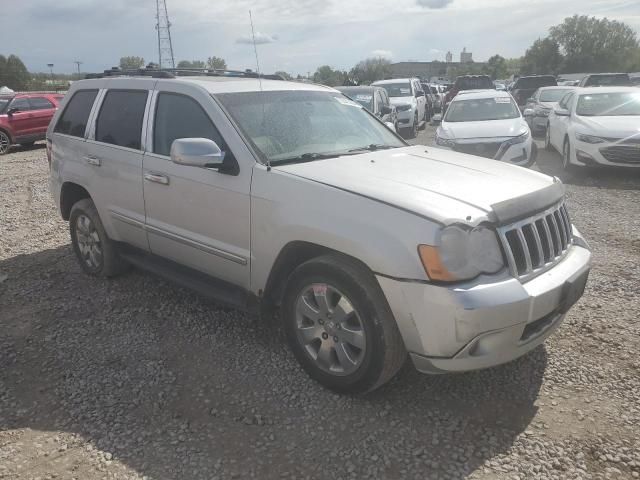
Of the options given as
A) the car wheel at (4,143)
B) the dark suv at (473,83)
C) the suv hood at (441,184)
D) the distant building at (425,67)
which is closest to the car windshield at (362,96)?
the suv hood at (441,184)

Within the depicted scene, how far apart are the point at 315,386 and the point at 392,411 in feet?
1.68

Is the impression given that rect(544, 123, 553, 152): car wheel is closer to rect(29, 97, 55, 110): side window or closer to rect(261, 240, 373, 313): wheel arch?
rect(261, 240, 373, 313): wheel arch

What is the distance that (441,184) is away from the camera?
10.1 feet

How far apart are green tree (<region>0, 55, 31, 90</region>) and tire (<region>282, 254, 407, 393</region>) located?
190 ft

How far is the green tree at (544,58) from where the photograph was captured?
3359 inches

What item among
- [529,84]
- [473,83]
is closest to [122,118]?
[473,83]

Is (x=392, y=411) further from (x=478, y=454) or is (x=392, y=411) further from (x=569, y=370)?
(x=569, y=370)

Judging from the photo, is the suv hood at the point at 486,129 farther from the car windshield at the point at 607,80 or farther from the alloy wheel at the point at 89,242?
the car windshield at the point at 607,80

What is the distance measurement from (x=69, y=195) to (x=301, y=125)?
9.01ft

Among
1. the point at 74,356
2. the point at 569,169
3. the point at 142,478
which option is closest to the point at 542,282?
the point at 142,478

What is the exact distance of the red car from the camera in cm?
1490

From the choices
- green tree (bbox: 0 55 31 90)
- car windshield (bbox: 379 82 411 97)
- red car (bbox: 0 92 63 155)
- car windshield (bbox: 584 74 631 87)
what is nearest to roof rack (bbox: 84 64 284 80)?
red car (bbox: 0 92 63 155)

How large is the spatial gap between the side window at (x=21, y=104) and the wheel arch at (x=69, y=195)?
11.9m

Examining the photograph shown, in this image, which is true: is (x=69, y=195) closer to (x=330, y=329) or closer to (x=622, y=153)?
(x=330, y=329)
